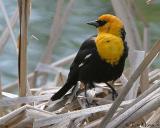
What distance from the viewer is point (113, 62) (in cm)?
264

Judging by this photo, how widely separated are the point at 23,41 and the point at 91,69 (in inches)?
18.0

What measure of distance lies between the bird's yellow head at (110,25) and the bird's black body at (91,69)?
0.04 m

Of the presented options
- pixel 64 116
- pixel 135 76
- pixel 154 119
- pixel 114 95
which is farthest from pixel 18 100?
pixel 135 76

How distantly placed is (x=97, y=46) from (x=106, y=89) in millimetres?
189

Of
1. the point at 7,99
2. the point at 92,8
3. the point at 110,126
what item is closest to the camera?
the point at 110,126

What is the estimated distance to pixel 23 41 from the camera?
2.33m

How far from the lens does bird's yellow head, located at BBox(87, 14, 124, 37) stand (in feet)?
8.87

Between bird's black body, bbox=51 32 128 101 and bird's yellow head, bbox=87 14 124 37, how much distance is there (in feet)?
0.13

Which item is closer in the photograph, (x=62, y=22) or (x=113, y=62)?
(x=113, y=62)

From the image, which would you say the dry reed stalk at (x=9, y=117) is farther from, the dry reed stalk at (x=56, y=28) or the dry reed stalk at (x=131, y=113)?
the dry reed stalk at (x=56, y=28)

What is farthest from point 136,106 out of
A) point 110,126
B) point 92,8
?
point 92,8

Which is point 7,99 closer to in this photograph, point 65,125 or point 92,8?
point 65,125

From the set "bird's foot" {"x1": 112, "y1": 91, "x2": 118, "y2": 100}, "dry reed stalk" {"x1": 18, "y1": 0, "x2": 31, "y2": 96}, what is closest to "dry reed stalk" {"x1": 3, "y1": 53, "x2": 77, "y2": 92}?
"bird's foot" {"x1": 112, "y1": 91, "x2": 118, "y2": 100}

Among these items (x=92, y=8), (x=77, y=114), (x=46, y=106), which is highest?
(x=77, y=114)
